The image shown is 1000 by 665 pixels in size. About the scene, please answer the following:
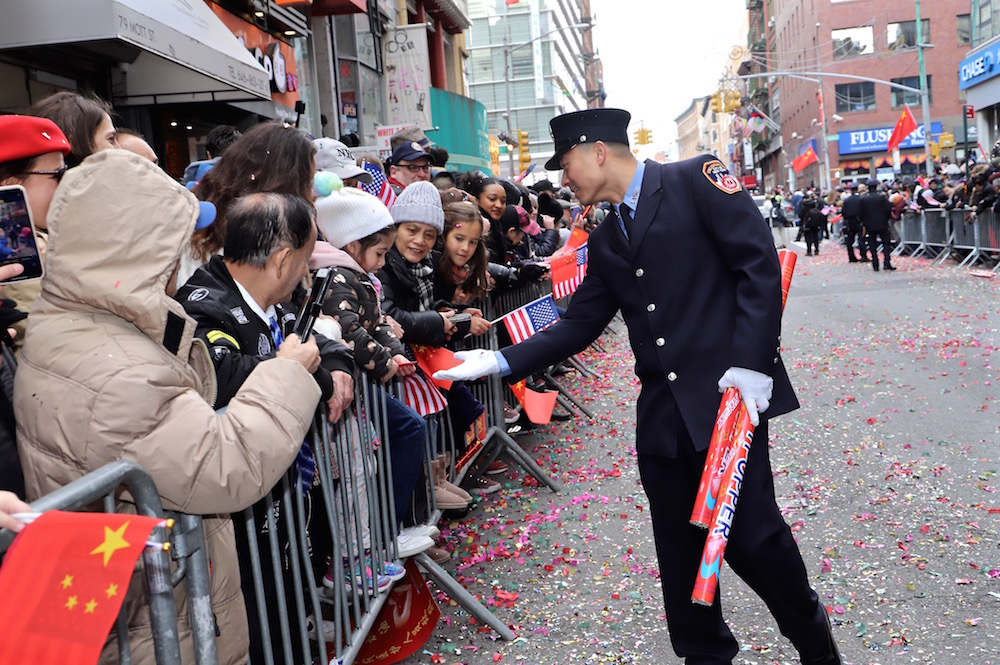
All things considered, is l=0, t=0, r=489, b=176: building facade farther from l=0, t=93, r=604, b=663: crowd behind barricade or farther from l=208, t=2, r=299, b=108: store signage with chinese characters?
l=0, t=93, r=604, b=663: crowd behind barricade

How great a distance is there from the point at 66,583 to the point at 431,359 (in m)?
3.41

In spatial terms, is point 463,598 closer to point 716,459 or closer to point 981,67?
point 716,459

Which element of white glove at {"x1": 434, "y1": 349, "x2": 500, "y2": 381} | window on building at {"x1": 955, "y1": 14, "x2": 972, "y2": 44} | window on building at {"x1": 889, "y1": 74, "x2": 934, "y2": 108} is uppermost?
window on building at {"x1": 955, "y1": 14, "x2": 972, "y2": 44}

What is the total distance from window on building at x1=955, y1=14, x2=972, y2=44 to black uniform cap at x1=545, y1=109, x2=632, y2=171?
62392 mm

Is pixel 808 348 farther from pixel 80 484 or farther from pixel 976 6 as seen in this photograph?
pixel 976 6

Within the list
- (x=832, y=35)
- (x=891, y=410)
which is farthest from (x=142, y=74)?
(x=832, y=35)

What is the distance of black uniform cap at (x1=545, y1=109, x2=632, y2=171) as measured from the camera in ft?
11.7

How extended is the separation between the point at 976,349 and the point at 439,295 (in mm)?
6827

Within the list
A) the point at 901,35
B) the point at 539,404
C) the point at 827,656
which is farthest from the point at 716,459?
the point at 901,35

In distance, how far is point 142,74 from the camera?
10711 mm

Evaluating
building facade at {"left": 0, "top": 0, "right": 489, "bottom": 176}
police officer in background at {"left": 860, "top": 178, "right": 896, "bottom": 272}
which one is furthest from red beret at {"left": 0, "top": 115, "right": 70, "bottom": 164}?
police officer in background at {"left": 860, "top": 178, "right": 896, "bottom": 272}

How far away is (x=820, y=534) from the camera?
5145 millimetres

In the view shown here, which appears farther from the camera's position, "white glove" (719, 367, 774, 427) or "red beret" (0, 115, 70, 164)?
"white glove" (719, 367, 774, 427)

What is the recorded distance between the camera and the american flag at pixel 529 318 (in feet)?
19.5
